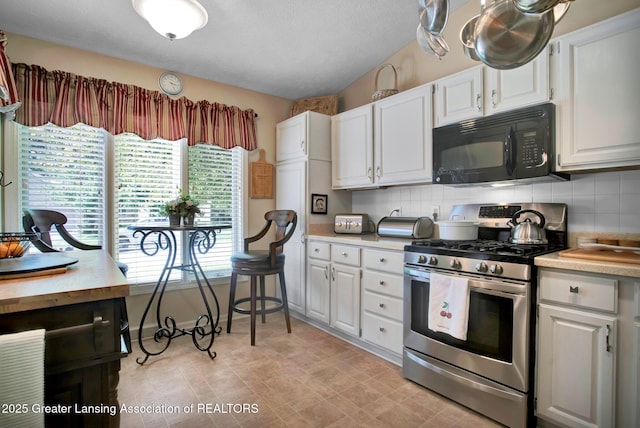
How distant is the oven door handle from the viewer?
5.62ft

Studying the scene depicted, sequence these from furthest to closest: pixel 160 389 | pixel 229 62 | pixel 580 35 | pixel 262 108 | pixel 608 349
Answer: pixel 262 108 < pixel 229 62 < pixel 160 389 < pixel 580 35 < pixel 608 349

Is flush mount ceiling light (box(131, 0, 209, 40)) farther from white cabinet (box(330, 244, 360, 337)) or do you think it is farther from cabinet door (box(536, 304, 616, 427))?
cabinet door (box(536, 304, 616, 427))

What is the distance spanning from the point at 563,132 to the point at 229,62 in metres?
2.69

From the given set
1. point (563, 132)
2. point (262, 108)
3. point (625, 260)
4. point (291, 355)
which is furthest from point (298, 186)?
point (625, 260)

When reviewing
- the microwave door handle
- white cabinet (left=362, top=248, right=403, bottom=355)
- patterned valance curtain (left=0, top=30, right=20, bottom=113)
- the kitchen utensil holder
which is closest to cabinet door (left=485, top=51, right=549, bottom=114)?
the microwave door handle

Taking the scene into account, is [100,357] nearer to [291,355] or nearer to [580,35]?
[291,355]

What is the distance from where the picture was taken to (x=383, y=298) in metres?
2.47

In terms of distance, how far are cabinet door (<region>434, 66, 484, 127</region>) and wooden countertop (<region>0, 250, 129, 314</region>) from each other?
2.30m

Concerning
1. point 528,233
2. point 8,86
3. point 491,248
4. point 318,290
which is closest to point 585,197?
point 528,233

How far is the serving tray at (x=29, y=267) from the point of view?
3.34 ft

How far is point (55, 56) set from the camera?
252 cm

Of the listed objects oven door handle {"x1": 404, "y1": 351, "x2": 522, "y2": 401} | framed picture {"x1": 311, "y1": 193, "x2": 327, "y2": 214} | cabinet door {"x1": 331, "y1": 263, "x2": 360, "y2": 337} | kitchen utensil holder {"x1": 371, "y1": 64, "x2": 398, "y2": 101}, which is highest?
kitchen utensil holder {"x1": 371, "y1": 64, "x2": 398, "y2": 101}

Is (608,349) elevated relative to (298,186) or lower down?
lower down

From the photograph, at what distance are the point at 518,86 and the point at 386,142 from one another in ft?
3.51
